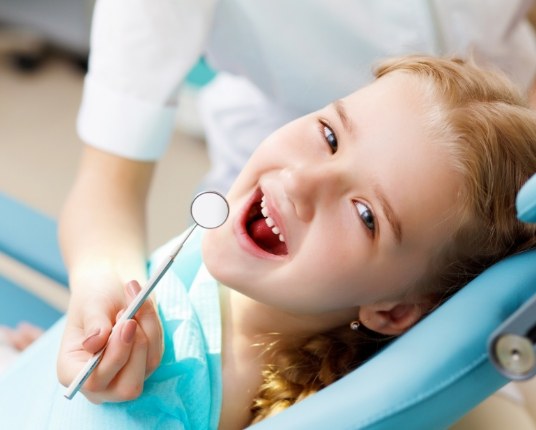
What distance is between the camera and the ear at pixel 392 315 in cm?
84

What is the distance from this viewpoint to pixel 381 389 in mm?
645

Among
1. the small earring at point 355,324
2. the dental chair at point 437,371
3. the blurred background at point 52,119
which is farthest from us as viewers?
the blurred background at point 52,119

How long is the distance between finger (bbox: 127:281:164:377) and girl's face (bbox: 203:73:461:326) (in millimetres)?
85

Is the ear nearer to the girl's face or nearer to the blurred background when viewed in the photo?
the girl's face

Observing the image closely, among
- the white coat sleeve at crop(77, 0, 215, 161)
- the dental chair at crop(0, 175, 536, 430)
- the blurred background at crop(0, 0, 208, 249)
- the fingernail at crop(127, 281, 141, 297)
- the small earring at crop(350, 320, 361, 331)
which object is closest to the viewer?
the dental chair at crop(0, 175, 536, 430)

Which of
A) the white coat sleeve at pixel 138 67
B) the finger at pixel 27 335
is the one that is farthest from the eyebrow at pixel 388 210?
the finger at pixel 27 335

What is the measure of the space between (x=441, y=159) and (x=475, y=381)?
234 millimetres

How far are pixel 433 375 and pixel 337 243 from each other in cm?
19

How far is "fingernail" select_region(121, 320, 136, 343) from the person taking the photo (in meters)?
0.69

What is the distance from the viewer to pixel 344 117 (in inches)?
32.1

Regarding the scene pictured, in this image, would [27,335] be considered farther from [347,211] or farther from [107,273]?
[347,211]

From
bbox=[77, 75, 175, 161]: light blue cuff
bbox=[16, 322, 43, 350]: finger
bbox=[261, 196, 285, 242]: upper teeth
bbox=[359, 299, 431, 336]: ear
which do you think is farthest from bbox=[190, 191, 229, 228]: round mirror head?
bbox=[16, 322, 43, 350]: finger

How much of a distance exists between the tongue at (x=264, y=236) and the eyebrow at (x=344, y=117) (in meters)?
0.14

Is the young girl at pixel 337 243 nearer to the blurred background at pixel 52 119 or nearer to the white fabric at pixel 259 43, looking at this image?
the white fabric at pixel 259 43
